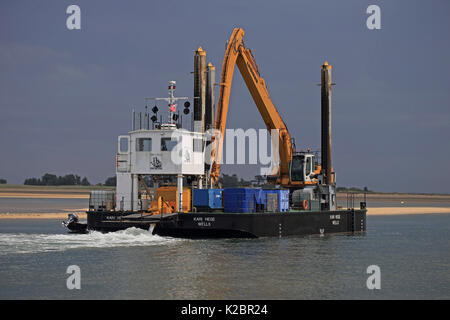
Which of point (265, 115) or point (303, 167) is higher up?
point (265, 115)

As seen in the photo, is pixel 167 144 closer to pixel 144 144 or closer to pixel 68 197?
pixel 144 144

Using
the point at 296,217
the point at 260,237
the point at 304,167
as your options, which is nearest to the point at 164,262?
the point at 260,237

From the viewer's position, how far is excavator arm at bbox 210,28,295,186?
4253 cm

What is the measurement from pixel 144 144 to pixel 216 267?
1136 centimetres

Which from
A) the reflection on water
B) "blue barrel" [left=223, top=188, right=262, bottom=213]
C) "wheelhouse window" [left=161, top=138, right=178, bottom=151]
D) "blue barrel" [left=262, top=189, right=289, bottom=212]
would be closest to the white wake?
"blue barrel" [left=223, top=188, right=262, bottom=213]

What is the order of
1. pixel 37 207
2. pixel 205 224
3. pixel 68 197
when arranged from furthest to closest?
pixel 68 197 < pixel 37 207 < pixel 205 224

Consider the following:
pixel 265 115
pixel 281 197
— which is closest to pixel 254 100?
pixel 265 115

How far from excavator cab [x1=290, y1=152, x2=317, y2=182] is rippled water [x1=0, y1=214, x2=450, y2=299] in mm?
9255

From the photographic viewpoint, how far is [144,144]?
35.6 metres

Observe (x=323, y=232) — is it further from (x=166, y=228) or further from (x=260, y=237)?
(x=166, y=228)

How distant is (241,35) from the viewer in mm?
45406

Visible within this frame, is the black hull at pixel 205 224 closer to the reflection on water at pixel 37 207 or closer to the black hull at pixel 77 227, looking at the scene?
the black hull at pixel 77 227

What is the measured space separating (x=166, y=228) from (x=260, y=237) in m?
5.14

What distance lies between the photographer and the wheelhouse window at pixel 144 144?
35.4 metres
